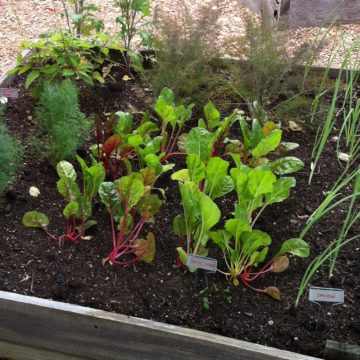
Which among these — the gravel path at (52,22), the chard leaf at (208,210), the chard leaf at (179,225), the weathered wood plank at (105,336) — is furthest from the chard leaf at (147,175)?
the gravel path at (52,22)

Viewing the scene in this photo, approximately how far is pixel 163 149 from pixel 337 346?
43.6 inches

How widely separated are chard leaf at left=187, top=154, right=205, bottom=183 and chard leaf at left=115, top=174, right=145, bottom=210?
0.58ft

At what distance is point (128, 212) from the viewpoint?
6.51ft

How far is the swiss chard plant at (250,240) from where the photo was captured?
1.79 meters

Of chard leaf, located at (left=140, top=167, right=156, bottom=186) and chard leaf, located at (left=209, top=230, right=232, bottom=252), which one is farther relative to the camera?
chard leaf, located at (left=140, top=167, right=156, bottom=186)

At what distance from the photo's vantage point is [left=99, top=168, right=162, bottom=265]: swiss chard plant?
1888 mm

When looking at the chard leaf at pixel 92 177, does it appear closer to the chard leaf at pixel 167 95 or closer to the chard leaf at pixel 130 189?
the chard leaf at pixel 130 189

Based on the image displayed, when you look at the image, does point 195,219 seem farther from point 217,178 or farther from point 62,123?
point 62,123

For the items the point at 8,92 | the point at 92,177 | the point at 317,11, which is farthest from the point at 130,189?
the point at 317,11

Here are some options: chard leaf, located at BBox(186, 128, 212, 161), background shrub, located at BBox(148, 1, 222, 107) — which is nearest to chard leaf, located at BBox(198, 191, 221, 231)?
chard leaf, located at BBox(186, 128, 212, 161)

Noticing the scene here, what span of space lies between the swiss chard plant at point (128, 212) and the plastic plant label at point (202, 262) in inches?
6.5

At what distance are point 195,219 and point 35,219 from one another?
56cm

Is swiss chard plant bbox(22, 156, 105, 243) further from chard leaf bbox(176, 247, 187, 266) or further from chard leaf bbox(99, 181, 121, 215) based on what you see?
chard leaf bbox(176, 247, 187, 266)

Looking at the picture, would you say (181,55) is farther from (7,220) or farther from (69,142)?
(7,220)
